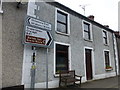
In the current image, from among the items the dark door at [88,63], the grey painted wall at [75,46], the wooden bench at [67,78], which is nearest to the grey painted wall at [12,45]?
the grey painted wall at [75,46]

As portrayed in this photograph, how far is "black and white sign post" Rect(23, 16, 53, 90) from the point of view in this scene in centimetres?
505

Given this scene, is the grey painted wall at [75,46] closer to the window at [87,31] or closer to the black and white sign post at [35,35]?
the black and white sign post at [35,35]

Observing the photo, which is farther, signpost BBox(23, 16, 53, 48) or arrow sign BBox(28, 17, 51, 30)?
arrow sign BBox(28, 17, 51, 30)

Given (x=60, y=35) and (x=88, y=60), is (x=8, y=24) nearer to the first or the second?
(x=60, y=35)

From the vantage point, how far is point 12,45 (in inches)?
185

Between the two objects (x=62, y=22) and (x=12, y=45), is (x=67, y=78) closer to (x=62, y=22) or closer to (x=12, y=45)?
(x=12, y=45)

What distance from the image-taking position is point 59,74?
20.3 feet

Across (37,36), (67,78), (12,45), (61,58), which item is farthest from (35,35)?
(67,78)

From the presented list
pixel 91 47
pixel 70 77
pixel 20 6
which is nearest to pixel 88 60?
pixel 91 47

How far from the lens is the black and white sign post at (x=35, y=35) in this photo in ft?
16.6

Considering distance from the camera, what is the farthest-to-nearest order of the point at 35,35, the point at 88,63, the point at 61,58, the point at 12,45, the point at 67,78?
the point at 88,63 < the point at 61,58 < the point at 67,78 < the point at 35,35 < the point at 12,45

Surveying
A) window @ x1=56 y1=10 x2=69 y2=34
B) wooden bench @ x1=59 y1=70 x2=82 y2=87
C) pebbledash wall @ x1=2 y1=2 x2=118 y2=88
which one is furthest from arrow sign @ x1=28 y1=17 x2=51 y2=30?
wooden bench @ x1=59 y1=70 x2=82 y2=87

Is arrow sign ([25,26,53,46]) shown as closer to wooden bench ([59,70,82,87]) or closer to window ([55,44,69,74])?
window ([55,44,69,74])

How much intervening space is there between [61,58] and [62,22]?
2.55 meters
